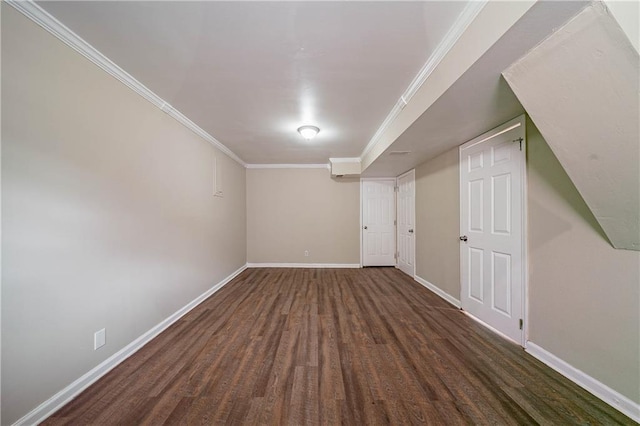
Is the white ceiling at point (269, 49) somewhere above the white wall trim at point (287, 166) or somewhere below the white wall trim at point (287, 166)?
above

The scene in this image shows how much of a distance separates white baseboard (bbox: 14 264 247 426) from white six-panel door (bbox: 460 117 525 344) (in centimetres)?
355

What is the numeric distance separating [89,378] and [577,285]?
3.65 m

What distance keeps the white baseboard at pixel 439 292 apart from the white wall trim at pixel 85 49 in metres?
4.22

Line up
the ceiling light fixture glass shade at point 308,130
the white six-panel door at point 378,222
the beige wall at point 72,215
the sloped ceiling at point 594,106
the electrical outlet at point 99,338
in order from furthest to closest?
the white six-panel door at point 378,222, the ceiling light fixture glass shade at point 308,130, the electrical outlet at point 99,338, the beige wall at point 72,215, the sloped ceiling at point 594,106

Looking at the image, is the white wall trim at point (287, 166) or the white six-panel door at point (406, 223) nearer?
the white six-panel door at point (406, 223)

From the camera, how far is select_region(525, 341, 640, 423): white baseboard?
52.3 inches

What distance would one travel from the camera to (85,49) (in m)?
1.56

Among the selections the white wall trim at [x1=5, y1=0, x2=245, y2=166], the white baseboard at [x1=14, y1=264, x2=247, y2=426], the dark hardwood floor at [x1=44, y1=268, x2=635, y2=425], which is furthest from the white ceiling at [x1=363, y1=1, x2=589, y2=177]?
the white baseboard at [x1=14, y1=264, x2=247, y2=426]

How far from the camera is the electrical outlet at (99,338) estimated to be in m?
1.64

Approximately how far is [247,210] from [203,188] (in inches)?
79.1

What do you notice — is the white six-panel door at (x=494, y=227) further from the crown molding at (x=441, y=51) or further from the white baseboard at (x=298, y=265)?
the white baseboard at (x=298, y=265)

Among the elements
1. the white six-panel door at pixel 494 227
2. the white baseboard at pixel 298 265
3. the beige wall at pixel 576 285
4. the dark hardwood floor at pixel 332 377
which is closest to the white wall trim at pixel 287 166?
the white baseboard at pixel 298 265

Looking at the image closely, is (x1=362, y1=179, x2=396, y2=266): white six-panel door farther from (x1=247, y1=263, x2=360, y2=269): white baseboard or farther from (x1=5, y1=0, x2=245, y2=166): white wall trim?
(x1=5, y1=0, x2=245, y2=166): white wall trim

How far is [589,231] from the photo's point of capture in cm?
154
